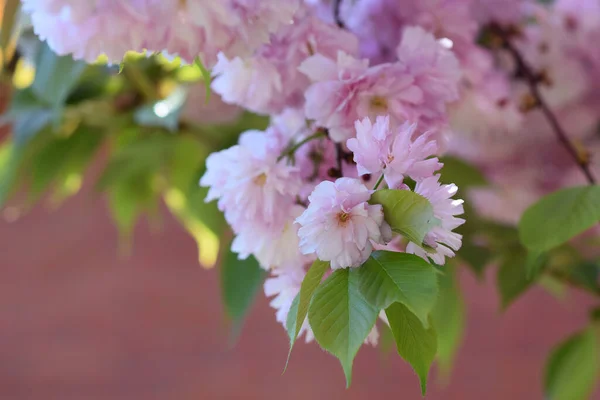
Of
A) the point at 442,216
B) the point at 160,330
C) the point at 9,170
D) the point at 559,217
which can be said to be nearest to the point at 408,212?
the point at 442,216

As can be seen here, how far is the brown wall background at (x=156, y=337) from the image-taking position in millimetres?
896

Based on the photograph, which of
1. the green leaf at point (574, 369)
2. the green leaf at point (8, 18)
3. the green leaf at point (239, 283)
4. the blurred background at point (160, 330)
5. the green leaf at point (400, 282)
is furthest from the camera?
the blurred background at point (160, 330)

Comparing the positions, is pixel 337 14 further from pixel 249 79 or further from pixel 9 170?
pixel 9 170

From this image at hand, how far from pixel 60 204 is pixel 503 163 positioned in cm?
67

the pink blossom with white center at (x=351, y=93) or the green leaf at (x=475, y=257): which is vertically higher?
the pink blossom with white center at (x=351, y=93)

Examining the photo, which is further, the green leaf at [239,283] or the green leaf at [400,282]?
the green leaf at [239,283]

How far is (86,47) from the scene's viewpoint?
201 mm

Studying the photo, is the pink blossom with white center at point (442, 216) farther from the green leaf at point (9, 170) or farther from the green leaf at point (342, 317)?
the green leaf at point (9, 170)

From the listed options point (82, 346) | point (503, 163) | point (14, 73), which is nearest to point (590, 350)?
point (503, 163)

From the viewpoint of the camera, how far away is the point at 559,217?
26 centimetres

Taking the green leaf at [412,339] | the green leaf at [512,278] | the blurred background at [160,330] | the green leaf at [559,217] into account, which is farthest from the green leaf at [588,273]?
the blurred background at [160,330]

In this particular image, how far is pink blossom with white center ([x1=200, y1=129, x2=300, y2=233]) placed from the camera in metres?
0.22

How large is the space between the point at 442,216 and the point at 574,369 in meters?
0.37

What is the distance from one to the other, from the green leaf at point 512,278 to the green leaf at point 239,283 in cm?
13
